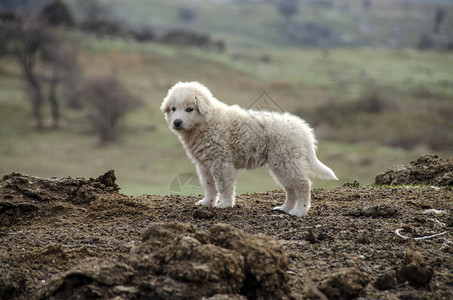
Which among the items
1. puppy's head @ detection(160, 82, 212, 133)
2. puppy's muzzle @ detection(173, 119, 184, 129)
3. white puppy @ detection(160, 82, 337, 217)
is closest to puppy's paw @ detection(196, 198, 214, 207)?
white puppy @ detection(160, 82, 337, 217)

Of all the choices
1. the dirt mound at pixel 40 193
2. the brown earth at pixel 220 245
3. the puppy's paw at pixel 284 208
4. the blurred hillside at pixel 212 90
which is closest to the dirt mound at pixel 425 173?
the brown earth at pixel 220 245

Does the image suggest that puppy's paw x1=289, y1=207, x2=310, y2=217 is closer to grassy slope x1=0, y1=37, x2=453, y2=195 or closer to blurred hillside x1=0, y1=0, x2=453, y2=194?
blurred hillside x1=0, y1=0, x2=453, y2=194

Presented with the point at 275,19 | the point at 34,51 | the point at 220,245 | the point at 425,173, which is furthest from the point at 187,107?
the point at 275,19

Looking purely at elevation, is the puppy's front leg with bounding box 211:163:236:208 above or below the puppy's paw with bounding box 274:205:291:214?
above

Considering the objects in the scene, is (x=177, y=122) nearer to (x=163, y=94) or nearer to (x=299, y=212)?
(x=299, y=212)

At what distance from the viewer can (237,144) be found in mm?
8172

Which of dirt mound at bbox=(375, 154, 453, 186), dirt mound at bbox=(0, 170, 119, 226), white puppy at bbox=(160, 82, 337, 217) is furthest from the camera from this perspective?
dirt mound at bbox=(375, 154, 453, 186)

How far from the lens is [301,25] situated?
369ft

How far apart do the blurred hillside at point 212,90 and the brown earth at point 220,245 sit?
262 inches

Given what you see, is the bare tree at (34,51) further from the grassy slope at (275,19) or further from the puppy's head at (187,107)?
the grassy slope at (275,19)

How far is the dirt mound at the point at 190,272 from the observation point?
444 cm

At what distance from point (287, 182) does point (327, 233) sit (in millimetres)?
1513

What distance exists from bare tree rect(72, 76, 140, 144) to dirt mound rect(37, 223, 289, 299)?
3071 centimetres

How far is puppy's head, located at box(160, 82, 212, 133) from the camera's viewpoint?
26.9ft
